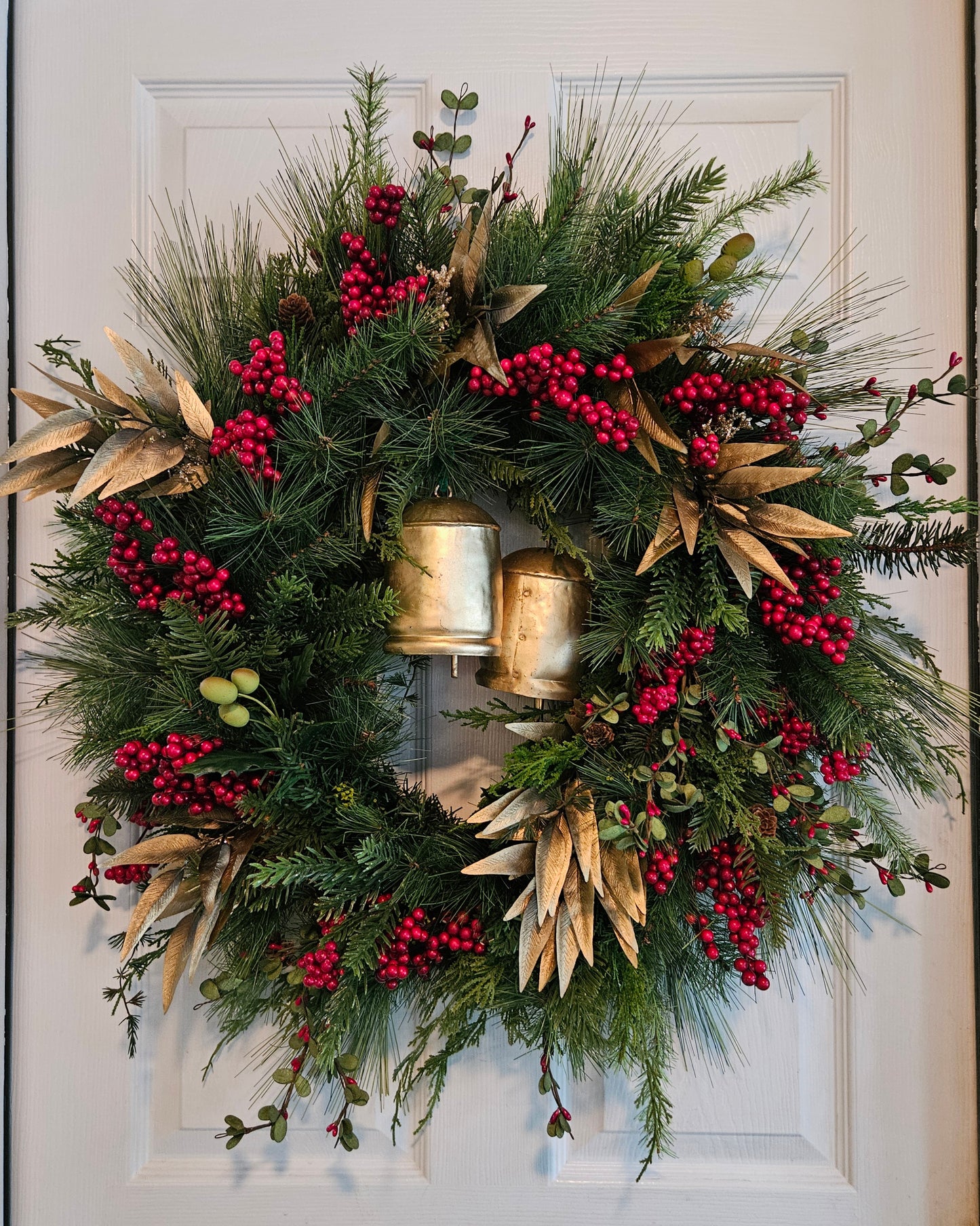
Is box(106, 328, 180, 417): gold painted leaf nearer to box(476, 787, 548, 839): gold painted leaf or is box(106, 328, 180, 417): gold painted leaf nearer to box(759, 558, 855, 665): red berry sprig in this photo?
box(476, 787, 548, 839): gold painted leaf

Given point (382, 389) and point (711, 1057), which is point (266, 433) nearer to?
point (382, 389)

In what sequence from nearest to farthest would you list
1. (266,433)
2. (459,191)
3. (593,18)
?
(266,433)
(459,191)
(593,18)

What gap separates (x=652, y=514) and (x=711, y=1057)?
0.68 m

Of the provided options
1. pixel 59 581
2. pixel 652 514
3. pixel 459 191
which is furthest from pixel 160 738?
pixel 459 191

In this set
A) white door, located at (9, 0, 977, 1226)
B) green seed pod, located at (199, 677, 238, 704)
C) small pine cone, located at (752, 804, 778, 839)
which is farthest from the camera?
white door, located at (9, 0, 977, 1226)

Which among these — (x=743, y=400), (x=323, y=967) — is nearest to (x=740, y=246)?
(x=743, y=400)

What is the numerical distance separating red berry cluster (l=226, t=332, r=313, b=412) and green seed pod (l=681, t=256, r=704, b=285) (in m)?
0.38

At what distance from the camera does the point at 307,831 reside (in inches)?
30.8

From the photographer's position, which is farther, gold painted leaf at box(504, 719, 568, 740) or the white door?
the white door

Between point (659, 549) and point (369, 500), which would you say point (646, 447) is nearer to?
point (659, 549)

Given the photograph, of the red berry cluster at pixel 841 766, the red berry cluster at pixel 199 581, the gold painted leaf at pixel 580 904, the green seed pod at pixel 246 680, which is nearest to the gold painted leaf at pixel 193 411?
the red berry cluster at pixel 199 581

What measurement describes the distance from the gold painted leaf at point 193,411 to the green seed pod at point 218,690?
24cm

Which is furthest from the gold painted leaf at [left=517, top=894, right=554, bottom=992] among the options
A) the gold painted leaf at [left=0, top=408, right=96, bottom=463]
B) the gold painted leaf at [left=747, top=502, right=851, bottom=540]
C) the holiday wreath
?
the gold painted leaf at [left=0, top=408, right=96, bottom=463]

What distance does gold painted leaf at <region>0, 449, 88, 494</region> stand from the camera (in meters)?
0.74
